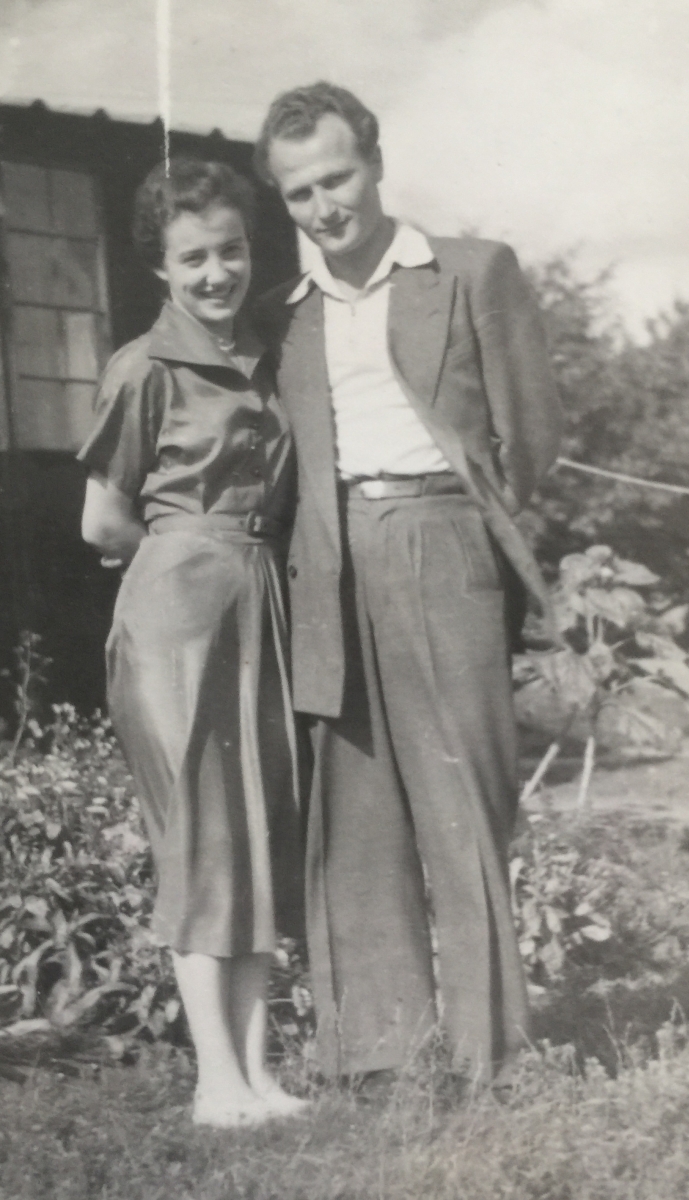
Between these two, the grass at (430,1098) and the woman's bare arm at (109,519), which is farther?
the woman's bare arm at (109,519)

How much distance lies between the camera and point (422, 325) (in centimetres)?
280

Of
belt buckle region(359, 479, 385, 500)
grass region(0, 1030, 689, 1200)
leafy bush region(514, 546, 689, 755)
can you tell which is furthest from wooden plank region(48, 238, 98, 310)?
grass region(0, 1030, 689, 1200)

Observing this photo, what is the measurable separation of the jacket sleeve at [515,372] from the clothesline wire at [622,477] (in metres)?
0.35

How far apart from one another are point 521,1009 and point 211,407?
4.57 ft

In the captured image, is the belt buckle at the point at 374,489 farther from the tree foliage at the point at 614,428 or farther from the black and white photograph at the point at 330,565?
the tree foliage at the point at 614,428

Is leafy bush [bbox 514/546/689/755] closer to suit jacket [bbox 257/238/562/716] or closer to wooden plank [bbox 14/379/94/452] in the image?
suit jacket [bbox 257/238/562/716]

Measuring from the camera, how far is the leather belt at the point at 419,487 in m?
2.79

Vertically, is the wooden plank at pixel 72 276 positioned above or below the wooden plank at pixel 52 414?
above

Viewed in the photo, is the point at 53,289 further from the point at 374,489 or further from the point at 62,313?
the point at 374,489

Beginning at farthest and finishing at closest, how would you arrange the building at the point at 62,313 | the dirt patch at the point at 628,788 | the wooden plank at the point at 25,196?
the dirt patch at the point at 628,788
the wooden plank at the point at 25,196
the building at the point at 62,313

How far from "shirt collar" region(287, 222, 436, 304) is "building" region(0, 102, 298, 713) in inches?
5.1

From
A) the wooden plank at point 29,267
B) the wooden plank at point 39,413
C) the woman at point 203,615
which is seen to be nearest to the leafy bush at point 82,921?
the woman at point 203,615

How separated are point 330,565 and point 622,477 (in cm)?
99

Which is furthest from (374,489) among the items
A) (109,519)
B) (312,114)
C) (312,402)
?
(312,114)
